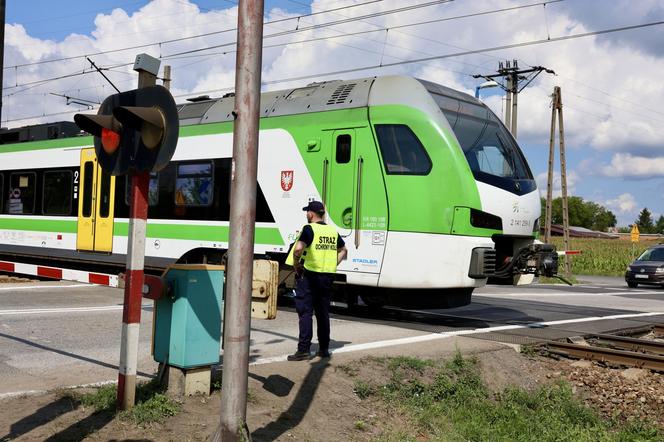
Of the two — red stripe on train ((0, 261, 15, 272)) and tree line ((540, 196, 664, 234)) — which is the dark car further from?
tree line ((540, 196, 664, 234))

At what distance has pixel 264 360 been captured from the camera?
7.46m

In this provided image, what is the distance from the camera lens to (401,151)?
34.1 feet

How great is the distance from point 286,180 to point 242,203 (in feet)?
23.4

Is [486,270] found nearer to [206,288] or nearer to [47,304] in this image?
[206,288]

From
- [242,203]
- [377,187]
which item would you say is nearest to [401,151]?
[377,187]

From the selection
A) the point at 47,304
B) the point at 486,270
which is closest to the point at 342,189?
the point at 486,270

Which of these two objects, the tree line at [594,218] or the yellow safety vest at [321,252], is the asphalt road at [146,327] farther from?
the tree line at [594,218]

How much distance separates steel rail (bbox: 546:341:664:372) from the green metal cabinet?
205 inches

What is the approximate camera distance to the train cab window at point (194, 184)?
492 inches

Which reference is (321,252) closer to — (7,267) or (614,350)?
(7,267)

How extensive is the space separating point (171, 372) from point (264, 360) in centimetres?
190

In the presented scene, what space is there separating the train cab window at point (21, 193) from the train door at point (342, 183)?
8.40m

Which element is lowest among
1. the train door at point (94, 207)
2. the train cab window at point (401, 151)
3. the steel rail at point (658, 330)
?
the steel rail at point (658, 330)

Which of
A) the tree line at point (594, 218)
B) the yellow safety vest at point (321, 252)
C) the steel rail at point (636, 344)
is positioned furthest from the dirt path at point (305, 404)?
the tree line at point (594, 218)
